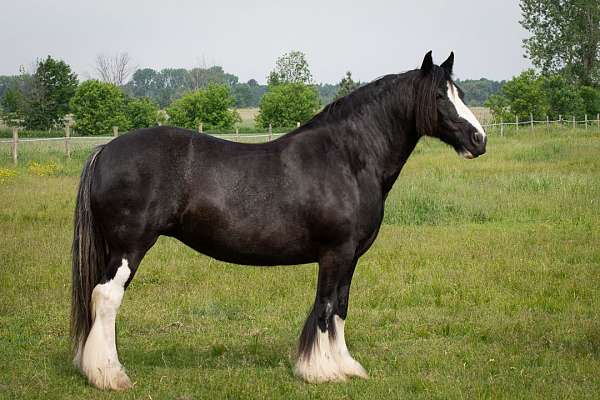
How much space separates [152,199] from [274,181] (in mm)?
874

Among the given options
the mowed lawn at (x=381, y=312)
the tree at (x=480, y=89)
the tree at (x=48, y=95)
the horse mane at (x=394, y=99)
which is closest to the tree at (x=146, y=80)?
the tree at (x=480, y=89)

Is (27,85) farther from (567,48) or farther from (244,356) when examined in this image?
(244,356)

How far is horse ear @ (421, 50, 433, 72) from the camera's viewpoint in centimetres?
528

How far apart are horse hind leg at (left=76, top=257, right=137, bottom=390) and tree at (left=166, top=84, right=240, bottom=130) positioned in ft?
107

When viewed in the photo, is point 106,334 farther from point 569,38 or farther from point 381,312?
point 569,38

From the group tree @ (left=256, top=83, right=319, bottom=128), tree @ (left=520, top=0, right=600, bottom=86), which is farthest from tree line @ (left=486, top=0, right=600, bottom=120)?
tree @ (left=256, top=83, right=319, bottom=128)

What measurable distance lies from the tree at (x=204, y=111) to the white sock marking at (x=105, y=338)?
32.6m

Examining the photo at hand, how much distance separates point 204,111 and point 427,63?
33.1 metres

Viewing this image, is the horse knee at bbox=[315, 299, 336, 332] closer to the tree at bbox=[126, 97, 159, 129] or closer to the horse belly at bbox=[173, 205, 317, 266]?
the horse belly at bbox=[173, 205, 317, 266]

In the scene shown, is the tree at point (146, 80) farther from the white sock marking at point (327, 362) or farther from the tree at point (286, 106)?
the white sock marking at point (327, 362)

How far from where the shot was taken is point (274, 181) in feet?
17.4

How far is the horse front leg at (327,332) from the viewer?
5320 mm

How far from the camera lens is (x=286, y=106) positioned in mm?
40812

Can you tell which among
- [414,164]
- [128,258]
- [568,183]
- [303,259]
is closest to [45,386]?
[128,258]
